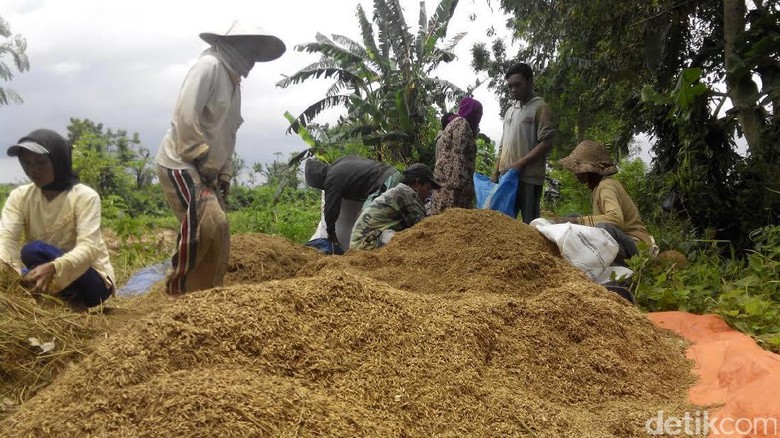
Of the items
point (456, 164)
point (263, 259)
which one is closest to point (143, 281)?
Result: point (263, 259)

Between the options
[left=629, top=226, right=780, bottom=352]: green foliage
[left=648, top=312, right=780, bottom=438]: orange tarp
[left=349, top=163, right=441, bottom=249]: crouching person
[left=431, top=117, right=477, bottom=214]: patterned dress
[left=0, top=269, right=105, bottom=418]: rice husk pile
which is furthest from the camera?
[left=431, top=117, right=477, bottom=214]: patterned dress

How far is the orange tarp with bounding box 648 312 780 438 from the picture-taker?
174cm

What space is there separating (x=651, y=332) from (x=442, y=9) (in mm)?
9884

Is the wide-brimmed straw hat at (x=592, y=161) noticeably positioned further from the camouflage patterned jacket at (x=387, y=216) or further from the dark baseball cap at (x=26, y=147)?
the dark baseball cap at (x=26, y=147)

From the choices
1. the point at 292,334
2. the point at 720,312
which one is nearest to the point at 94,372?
the point at 292,334

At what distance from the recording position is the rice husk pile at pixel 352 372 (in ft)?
4.56

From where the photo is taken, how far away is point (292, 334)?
67.5 inches

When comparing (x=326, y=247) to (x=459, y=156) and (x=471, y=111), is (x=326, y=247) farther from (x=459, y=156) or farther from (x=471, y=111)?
(x=471, y=111)

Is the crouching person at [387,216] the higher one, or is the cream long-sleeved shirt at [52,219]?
the crouching person at [387,216]

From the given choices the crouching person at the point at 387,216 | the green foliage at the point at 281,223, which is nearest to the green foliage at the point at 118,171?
the green foliage at the point at 281,223

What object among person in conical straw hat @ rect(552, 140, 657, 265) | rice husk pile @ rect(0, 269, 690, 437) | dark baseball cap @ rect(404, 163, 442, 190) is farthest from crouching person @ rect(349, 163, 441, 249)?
rice husk pile @ rect(0, 269, 690, 437)

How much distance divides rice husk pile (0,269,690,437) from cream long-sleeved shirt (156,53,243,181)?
129cm

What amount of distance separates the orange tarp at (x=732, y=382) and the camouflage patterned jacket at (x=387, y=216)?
202cm

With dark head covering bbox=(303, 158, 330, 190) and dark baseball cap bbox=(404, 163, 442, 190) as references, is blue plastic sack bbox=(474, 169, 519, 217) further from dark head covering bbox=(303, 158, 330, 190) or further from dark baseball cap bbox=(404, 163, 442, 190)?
dark head covering bbox=(303, 158, 330, 190)
